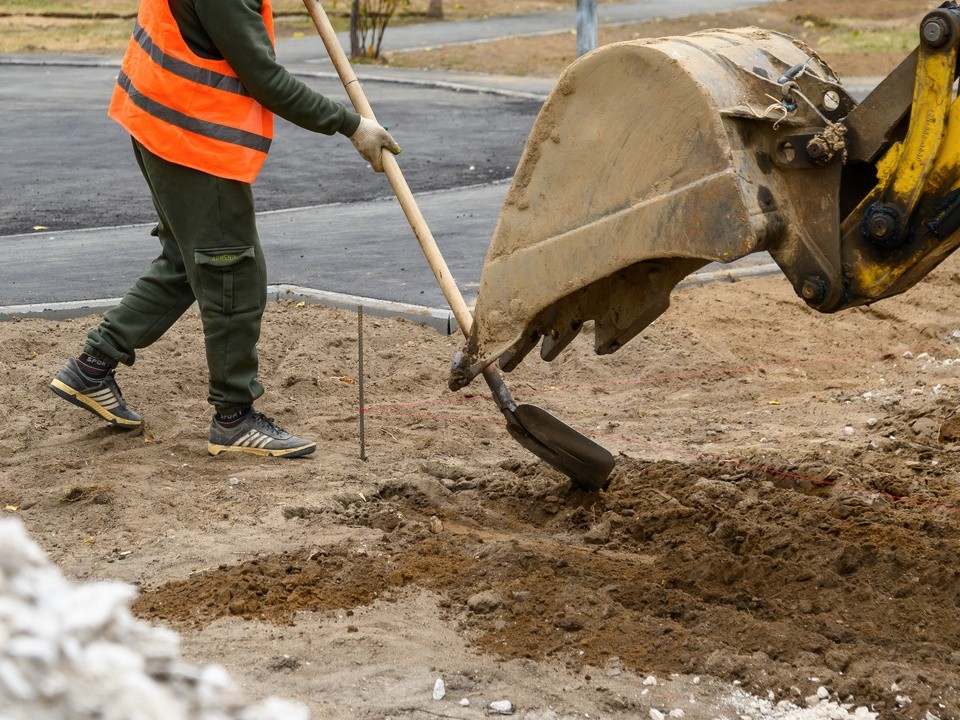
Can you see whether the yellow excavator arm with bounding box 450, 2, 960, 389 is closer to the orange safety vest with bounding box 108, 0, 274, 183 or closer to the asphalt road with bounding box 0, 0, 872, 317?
the orange safety vest with bounding box 108, 0, 274, 183

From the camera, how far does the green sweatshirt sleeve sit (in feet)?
14.9

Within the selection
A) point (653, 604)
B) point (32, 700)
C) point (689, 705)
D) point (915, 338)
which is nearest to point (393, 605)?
point (653, 604)

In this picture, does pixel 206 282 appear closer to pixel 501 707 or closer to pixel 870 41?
pixel 501 707

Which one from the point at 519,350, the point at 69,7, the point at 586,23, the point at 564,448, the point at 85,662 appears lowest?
the point at 69,7

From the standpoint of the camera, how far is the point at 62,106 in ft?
48.8

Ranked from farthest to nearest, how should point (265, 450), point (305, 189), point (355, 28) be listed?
point (355, 28) → point (305, 189) → point (265, 450)

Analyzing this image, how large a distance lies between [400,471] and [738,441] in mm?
1425

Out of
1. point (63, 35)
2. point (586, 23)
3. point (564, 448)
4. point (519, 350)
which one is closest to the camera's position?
point (519, 350)

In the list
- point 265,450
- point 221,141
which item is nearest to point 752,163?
point 221,141

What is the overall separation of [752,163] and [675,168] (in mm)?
188

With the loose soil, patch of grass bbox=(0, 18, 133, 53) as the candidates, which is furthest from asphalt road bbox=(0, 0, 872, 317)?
patch of grass bbox=(0, 18, 133, 53)

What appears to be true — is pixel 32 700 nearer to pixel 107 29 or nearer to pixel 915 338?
pixel 915 338

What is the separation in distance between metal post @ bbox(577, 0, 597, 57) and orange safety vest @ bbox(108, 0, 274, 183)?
29.4 feet

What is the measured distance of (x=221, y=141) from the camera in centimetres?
471
